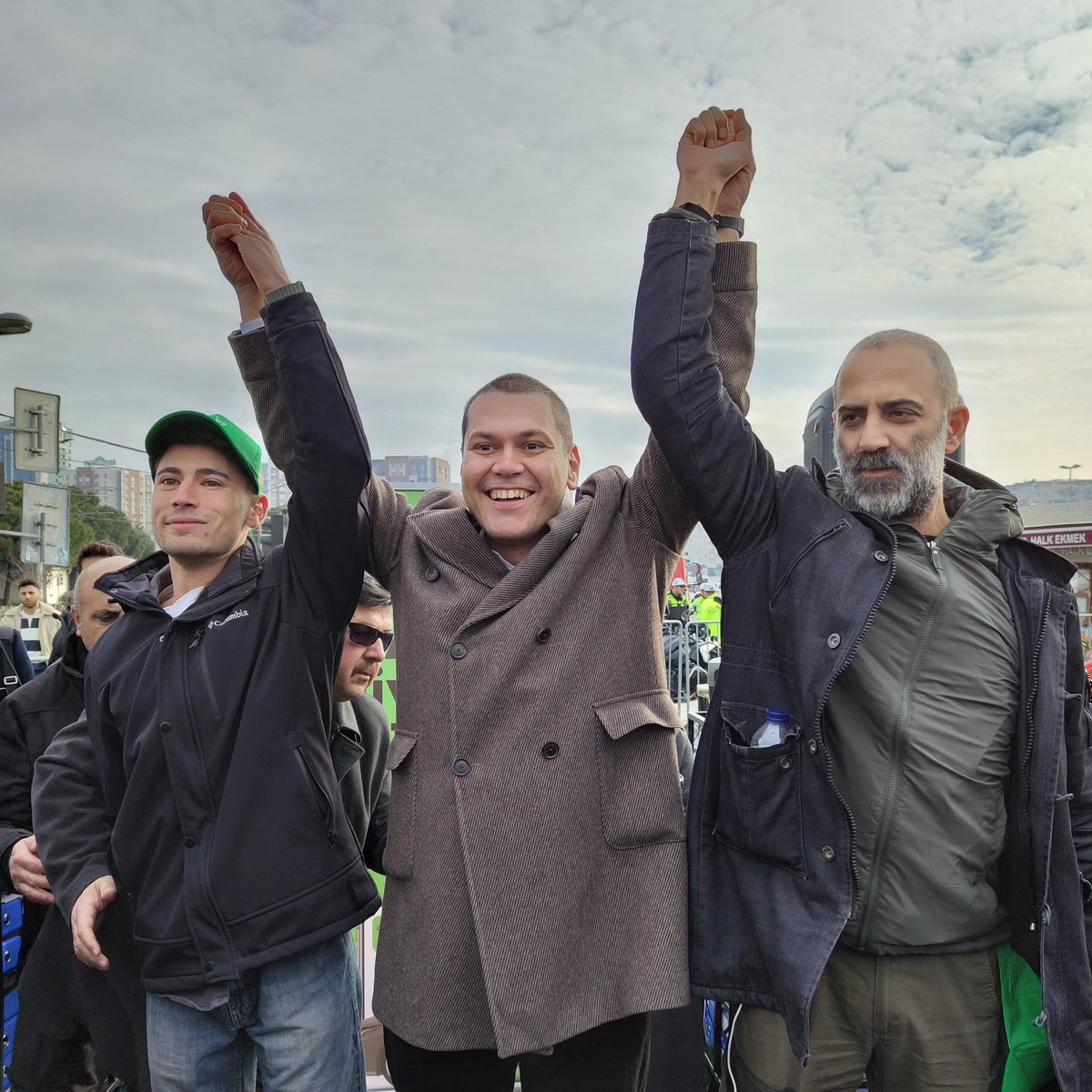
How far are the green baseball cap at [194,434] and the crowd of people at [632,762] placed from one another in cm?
19

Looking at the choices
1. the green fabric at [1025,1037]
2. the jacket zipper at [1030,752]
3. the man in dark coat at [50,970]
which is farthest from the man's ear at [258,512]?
the green fabric at [1025,1037]

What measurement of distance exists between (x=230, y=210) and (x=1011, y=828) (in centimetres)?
239

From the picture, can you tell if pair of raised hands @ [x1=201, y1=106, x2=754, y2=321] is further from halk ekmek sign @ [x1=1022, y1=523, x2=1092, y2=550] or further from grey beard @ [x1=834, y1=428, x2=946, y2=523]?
halk ekmek sign @ [x1=1022, y1=523, x2=1092, y2=550]

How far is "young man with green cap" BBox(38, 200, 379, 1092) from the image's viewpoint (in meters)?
1.98

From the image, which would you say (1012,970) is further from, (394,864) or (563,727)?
(394,864)

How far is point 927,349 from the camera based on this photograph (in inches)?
86.0

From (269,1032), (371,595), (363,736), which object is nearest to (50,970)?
(269,1032)

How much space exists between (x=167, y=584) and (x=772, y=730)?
164 centimetres

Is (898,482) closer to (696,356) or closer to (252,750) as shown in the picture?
(696,356)

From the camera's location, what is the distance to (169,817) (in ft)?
6.66

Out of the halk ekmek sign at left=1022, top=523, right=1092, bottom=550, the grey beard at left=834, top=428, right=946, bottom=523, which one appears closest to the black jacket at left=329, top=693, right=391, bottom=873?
the grey beard at left=834, top=428, right=946, bottom=523

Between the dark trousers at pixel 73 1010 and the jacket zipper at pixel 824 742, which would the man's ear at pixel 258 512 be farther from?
the jacket zipper at pixel 824 742

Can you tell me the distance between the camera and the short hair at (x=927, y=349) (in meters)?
2.18

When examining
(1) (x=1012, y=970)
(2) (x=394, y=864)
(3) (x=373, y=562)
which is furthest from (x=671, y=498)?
(1) (x=1012, y=970)
